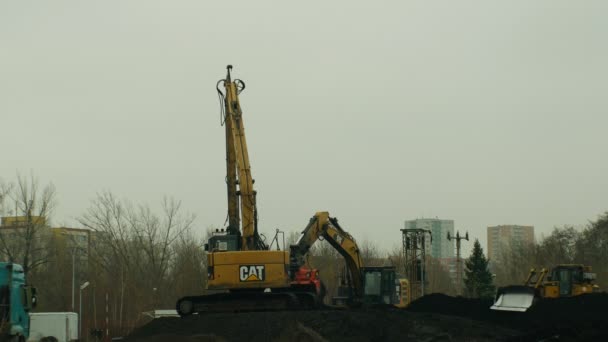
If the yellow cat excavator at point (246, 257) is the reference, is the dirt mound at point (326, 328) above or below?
below

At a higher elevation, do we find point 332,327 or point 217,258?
point 217,258

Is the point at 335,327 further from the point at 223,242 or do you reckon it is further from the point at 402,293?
the point at 402,293

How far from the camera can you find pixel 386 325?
2459 centimetres

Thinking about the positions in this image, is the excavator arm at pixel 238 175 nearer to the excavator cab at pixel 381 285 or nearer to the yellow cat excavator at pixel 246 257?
the yellow cat excavator at pixel 246 257

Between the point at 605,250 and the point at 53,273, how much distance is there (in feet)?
169

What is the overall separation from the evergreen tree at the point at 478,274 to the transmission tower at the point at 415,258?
19103 mm

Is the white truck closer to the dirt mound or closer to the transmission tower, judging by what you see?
the dirt mound

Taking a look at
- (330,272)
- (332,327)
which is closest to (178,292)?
(330,272)

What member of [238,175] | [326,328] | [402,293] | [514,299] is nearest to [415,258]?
[402,293]

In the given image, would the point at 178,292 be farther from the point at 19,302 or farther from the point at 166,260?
the point at 19,302

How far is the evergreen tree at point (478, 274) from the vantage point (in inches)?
3415

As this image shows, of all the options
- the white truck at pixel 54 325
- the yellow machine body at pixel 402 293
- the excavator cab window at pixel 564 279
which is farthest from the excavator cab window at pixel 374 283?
the white truck at pixel 54 325

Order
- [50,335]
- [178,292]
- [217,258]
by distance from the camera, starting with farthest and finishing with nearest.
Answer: [178,292] → [50,335] → [217,258]

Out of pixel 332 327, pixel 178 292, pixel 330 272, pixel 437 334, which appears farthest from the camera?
Answer: pixel 330 272
